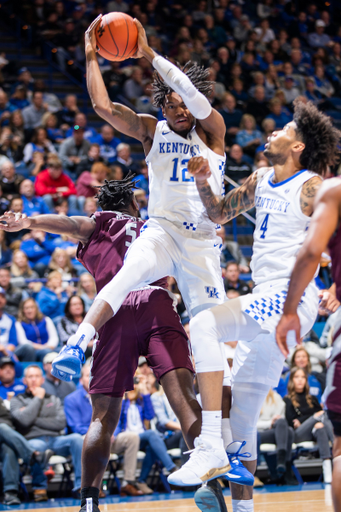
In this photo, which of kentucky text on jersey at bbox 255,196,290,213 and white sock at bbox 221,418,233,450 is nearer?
kentucky text on jersey at bbox 255,196,290,213

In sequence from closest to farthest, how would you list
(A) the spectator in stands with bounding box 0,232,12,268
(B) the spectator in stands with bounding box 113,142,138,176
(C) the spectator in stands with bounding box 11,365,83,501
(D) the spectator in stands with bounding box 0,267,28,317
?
(C) the spectator in stands with bounding box 11,365,83,501 → (D) the spectator in stands with bounding box 0,267,28,317 → (A) the spectator in stands with bounding box 0,232,12,268 → (B) the spectator in stands with bounding box 113,142,138,176

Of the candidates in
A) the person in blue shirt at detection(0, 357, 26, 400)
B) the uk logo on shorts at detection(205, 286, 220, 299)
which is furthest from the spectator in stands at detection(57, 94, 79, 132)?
the uk logo on shorts at detection(205, 286, 220, 299)

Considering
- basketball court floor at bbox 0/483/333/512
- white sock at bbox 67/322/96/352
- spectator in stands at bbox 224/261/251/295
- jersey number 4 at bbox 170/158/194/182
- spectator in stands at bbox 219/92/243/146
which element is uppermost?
spectator in stands at bbox 219/92/243/146

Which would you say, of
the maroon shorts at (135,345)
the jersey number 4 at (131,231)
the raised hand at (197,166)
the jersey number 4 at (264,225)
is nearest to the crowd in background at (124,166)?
the jersey number 4 at (264,225)

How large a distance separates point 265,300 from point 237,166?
8.30 m

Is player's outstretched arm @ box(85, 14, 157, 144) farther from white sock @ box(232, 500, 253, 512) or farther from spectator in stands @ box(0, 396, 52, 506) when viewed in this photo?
spectator in stands @ box(0, 396, 52, 506)

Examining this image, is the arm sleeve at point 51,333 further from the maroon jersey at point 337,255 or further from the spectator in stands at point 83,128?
the maroon jersey at point 337,255

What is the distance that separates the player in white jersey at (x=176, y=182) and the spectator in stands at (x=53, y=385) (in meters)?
4.04

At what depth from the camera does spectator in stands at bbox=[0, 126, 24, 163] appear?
37.3 ft

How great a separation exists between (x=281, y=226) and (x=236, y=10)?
14.6 m

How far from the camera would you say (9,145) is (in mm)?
11398

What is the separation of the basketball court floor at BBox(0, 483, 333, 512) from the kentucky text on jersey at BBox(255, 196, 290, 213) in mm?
3281

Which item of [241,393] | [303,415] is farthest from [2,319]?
[241,393]

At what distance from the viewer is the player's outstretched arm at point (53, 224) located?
4.28m
